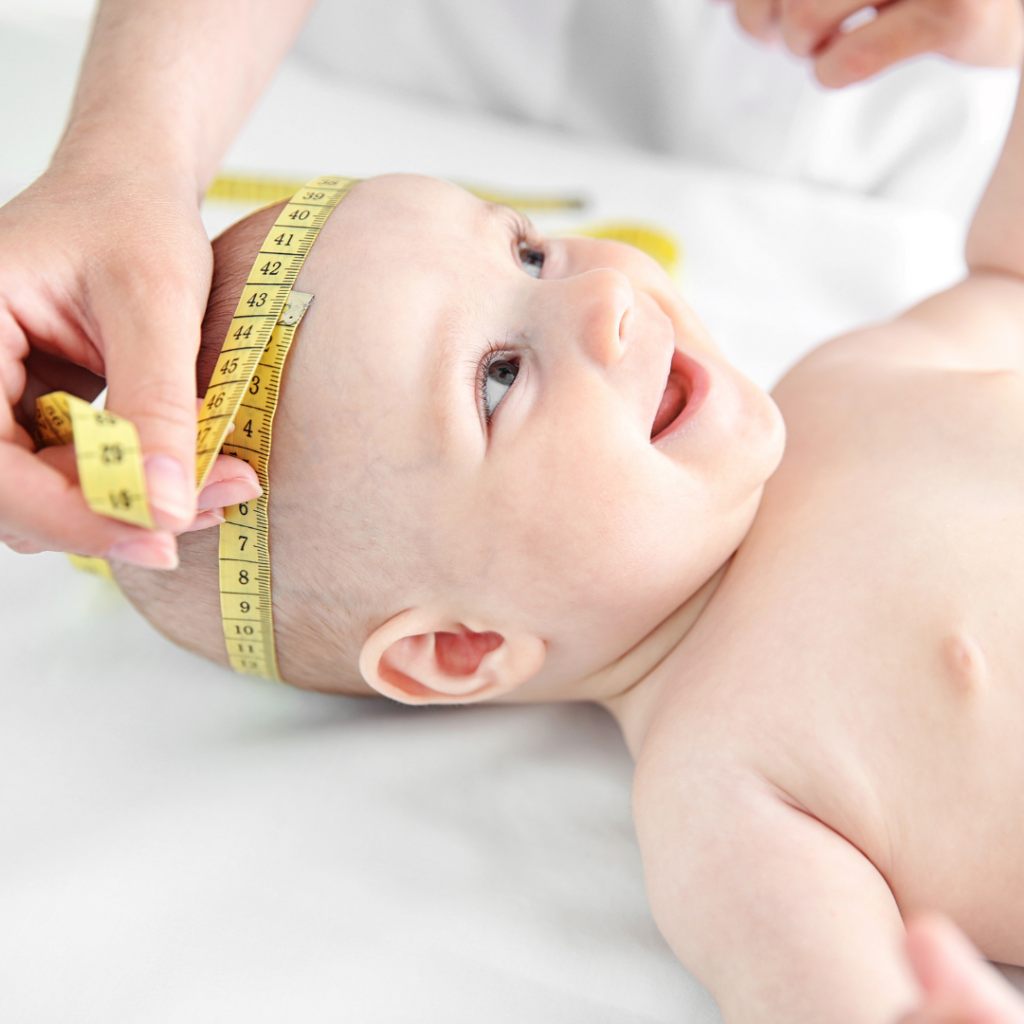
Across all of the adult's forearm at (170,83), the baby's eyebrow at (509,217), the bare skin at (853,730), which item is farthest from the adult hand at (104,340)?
the bare skin at (853,730)

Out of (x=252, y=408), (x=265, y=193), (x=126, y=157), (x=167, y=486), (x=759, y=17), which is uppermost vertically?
(x=759, y=17)

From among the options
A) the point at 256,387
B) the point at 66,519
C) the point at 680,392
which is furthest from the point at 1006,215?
the point at 66,519

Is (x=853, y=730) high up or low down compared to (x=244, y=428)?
down

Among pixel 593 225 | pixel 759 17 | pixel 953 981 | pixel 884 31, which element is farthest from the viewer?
pixel 593 225

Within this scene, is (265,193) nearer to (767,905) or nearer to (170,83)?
(170,83)

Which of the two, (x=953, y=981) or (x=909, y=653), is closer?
(x=953, y=981)

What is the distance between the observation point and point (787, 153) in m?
3.18

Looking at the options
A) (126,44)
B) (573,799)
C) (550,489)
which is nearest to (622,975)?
(573,799)

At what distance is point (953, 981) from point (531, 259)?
1.32 meters

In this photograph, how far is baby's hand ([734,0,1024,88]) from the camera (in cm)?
239

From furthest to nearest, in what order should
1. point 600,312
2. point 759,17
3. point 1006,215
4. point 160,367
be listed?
point 759,17 < point 1006,215 < point 600,312 < point 160,367

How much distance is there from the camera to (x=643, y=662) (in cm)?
183

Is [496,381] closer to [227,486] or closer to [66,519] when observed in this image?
[227,486]

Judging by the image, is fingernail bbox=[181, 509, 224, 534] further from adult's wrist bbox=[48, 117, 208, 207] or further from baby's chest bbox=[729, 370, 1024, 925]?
baby's chest bbox=[729, 370, 1024, 925]
